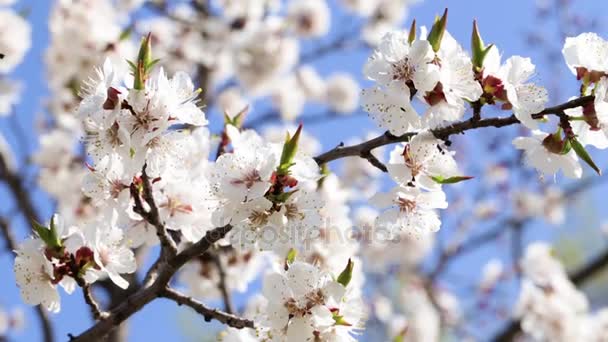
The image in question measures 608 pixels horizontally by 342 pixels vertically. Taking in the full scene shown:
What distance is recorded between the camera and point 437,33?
55.0 inches

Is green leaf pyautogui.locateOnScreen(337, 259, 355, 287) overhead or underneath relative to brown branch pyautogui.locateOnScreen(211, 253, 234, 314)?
overhead

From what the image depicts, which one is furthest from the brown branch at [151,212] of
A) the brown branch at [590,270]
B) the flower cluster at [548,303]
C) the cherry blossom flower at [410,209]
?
the brown branch at [590,270]

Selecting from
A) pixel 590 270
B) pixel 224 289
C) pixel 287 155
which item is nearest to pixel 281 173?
pixel 287 155

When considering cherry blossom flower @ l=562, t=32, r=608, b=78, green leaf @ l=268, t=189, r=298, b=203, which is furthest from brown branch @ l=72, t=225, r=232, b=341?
cherry blossom flower @ l=562, t=32, r=608, b=78

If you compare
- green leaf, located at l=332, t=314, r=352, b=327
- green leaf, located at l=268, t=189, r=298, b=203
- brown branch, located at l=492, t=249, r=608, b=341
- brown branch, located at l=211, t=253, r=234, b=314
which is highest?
green leaf, located at l=268, t=189, r=298, b=203

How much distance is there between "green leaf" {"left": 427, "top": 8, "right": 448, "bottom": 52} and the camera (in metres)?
1.39

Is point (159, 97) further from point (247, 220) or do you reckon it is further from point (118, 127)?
point (247, 220)

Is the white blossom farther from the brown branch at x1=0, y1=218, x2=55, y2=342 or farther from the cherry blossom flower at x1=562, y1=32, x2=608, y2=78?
the brown branch at x1=0, y1=218, x2=55, y2=342

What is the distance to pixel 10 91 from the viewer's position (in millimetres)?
3590

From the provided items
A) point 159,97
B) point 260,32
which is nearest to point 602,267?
point 260,32

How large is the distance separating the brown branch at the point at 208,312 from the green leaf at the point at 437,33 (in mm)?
745

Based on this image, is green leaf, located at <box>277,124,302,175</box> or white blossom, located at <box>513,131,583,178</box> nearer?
green leaf, located at <box>277,124,302,175</box>

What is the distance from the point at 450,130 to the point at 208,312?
0.72 m

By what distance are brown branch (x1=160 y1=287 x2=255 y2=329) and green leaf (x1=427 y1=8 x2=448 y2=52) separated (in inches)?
29.3
